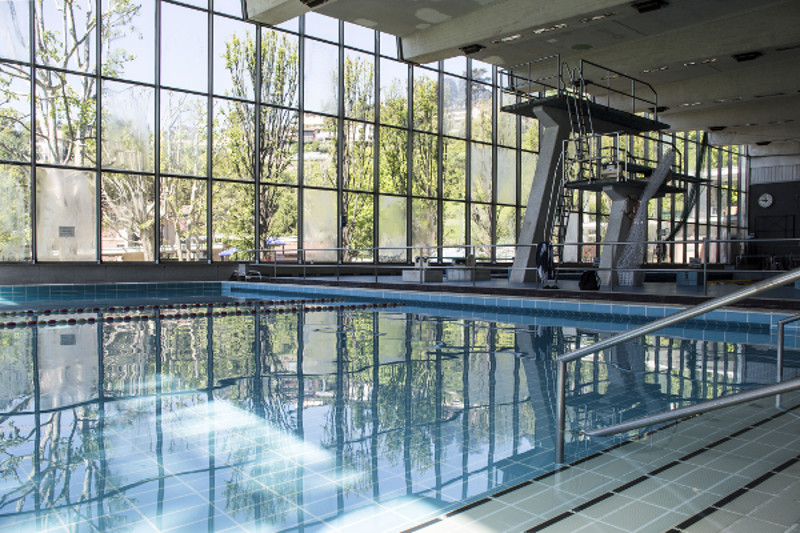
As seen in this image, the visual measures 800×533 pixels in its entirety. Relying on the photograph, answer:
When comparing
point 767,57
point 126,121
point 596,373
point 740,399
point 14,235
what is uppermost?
point 767,57

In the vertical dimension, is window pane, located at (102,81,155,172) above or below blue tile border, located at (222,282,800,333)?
above

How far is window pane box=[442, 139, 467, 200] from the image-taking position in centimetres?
1833

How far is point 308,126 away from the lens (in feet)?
51.2

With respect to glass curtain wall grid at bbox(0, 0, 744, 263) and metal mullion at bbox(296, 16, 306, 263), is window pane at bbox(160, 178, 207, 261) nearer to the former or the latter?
glass curtain wall grid at bbox(0, 0, 744, 263)

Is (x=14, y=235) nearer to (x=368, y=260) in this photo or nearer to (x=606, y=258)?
(x=368, y=260)

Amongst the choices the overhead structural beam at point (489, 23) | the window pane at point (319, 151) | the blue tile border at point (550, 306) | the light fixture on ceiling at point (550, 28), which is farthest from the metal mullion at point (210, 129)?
the light fixture on ceiling at point (550, 28)

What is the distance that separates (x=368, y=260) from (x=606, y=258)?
26.1 feet

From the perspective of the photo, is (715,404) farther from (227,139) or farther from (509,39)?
(227,139)

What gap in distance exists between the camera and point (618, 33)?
11234mm

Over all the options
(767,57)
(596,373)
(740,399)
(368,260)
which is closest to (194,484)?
(740,399)

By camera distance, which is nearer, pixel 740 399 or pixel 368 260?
pixel 740 399

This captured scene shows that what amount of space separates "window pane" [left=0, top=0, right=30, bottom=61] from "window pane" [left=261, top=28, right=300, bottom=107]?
486 centimetres

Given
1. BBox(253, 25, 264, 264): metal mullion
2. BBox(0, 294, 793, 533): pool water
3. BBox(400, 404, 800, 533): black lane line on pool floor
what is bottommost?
BBox(0, 294, 793, 533): pool water

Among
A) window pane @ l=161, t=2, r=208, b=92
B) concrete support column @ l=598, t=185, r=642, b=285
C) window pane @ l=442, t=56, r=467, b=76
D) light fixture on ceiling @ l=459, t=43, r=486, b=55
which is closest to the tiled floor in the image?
concrete support column @ l=598, t=185, r=642, b=285
